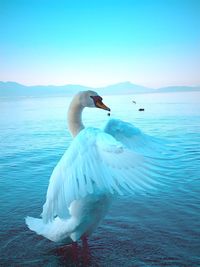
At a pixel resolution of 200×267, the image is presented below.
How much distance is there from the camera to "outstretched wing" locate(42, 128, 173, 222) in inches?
110

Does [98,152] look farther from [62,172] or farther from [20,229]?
[20,229]

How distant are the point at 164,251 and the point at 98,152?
2.83 metres

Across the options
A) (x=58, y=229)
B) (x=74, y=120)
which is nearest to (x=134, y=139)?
(x=74, y=120)

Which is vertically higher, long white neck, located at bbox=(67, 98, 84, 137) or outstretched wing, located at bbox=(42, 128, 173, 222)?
long white neck, located at bbox=(67, 98, 84, 137)

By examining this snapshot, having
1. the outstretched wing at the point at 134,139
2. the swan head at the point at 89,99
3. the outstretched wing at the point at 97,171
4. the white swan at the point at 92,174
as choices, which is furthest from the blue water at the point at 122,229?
the outstretched wing at the point at 97,171

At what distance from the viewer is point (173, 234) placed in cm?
568

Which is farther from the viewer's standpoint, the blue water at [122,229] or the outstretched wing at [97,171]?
the blue water at [122,229]

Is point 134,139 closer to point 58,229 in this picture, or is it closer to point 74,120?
point 74,120

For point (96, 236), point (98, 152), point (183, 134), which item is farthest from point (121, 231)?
point (183, 134)

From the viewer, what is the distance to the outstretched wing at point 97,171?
2803 mm

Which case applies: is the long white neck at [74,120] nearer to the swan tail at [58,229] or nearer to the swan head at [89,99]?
the swan head at [89,99]

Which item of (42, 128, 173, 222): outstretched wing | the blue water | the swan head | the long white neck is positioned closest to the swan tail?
the blue water

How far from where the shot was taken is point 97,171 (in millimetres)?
3006

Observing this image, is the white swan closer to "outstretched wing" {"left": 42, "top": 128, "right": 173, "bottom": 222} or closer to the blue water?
"outstretched wing" {"left": 42, "top": 128, "right": 173, "bottom": 222}
